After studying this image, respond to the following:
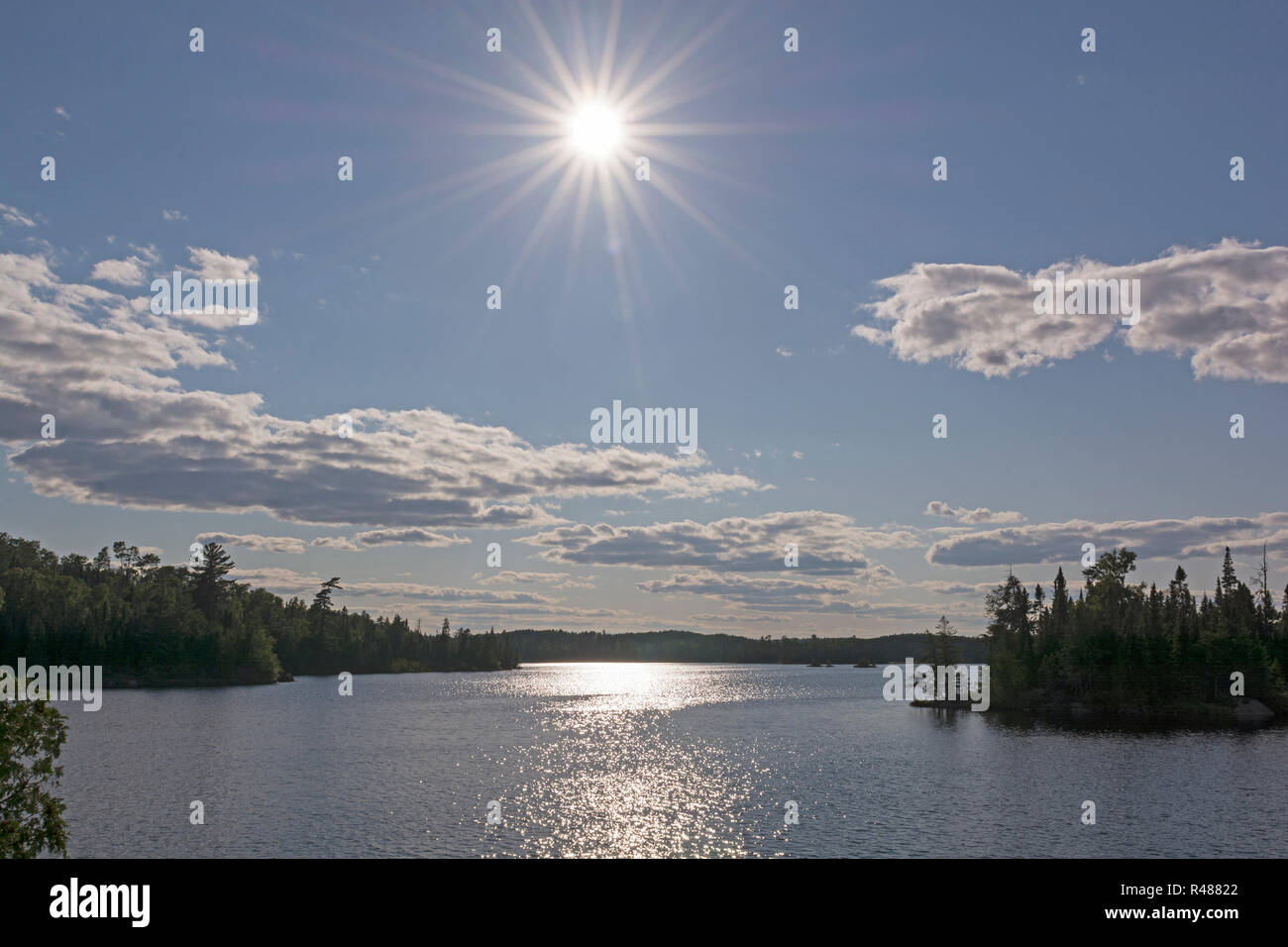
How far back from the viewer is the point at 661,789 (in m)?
85.7

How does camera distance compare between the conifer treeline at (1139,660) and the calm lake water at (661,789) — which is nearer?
the calm lake water at (661,789)

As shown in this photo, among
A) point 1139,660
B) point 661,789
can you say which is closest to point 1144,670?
point 1139,660

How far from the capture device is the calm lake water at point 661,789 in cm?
6216

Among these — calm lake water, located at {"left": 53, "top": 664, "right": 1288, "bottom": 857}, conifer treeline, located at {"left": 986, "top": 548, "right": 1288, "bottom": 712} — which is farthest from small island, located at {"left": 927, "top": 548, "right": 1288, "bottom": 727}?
calm lake water, located at {"left": 53, "top": 664, "right": 1288, "bottom": 857}

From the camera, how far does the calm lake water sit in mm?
62156

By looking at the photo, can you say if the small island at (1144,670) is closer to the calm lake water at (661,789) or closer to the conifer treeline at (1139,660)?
the conifer treeline at (1139,660)

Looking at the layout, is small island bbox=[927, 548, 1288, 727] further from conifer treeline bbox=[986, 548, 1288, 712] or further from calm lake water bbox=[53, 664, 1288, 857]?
calm lake water bbox=[53, 664, 1288, 857]

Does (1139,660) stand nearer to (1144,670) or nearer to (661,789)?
(1144,670)

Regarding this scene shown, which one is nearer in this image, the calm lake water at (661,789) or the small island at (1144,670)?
the calm lake water at (661,789)

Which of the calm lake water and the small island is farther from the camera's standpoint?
the small island

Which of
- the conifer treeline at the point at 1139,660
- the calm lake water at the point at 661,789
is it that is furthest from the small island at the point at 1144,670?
the calm lake water at the point at 661,789
